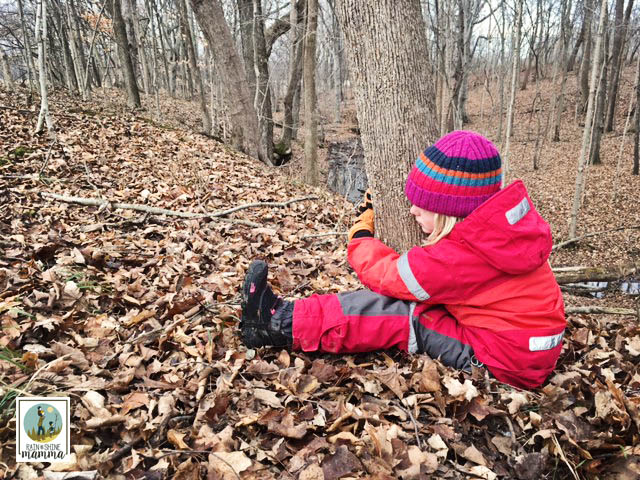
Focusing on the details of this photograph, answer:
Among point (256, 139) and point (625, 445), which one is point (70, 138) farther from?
point (625, 445)

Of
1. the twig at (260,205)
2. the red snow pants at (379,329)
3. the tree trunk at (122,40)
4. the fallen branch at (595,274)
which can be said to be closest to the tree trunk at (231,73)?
the twig at (260,205)

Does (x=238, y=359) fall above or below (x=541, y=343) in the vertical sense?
below

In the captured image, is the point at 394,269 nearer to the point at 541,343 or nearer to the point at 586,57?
the point at 541,343

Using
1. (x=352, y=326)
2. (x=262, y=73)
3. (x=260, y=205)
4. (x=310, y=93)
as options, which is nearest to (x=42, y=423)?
(x=352, y=326)

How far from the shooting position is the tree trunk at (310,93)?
7551mm

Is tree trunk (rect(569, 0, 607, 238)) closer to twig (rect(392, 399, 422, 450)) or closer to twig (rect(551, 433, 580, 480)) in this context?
twig (rect(551, 433, 580, 480))

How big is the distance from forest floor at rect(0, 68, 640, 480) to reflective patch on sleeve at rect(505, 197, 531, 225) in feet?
2.79

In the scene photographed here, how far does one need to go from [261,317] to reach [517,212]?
1.49m

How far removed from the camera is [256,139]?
859cm

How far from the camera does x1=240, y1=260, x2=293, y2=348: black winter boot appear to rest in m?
2.20

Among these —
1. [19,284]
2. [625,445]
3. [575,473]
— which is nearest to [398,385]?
[575,473]

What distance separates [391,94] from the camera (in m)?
2.34

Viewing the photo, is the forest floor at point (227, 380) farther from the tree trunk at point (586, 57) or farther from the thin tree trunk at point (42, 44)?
the tree trunk at point (586, 57)

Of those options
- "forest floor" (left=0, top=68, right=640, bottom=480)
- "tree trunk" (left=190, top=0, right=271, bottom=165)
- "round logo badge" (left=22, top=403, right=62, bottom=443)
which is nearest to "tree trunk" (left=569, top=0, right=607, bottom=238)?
"forest floor" (left=0, top=68, right=640, bottom=480)
